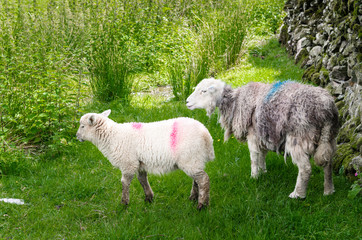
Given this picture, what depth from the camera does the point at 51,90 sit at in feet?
19.2

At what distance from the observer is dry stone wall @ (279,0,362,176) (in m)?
4.75

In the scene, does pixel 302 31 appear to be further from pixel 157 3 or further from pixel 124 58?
pixel 157 3

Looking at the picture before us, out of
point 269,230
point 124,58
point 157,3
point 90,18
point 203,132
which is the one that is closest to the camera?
point 269,230

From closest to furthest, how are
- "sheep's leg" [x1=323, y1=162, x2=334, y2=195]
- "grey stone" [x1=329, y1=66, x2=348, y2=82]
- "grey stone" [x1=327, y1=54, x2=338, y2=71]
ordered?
"sheep's leg" [x1=323, y1=162, x2=334, y2=195] < "grey stone" [x1=329, y1=66, x2=348, y2=82] < "grey stone" [x1=327, y1=54, x2=338, y2=71]

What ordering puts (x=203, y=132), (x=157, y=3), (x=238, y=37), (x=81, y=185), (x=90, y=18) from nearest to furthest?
(x=203, y=132), (x=81, y=185), (x=90, y=18), (x=238, y=37), (x=157, y=3)

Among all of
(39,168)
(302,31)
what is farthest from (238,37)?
(39,168)

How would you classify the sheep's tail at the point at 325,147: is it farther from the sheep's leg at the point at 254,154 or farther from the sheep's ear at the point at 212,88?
the sheep's ear at the point at 212,88

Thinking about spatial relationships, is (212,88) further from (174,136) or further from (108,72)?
(108,72)

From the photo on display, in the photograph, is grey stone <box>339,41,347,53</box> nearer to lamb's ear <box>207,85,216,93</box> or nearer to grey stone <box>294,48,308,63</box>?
lamb's ear <box>207,85,216,93</box>

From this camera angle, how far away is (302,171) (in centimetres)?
414

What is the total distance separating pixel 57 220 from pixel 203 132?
1.82 m

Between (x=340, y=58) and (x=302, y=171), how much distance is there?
2.54m

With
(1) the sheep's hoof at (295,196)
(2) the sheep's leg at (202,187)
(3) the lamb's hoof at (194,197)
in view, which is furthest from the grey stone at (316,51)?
(2) the sheep's leg at (202,187)

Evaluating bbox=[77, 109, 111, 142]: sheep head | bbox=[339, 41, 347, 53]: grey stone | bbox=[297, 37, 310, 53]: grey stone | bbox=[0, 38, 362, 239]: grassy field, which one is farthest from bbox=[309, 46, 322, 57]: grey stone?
bbox=[77, 109, 111, 142]: sheep head
